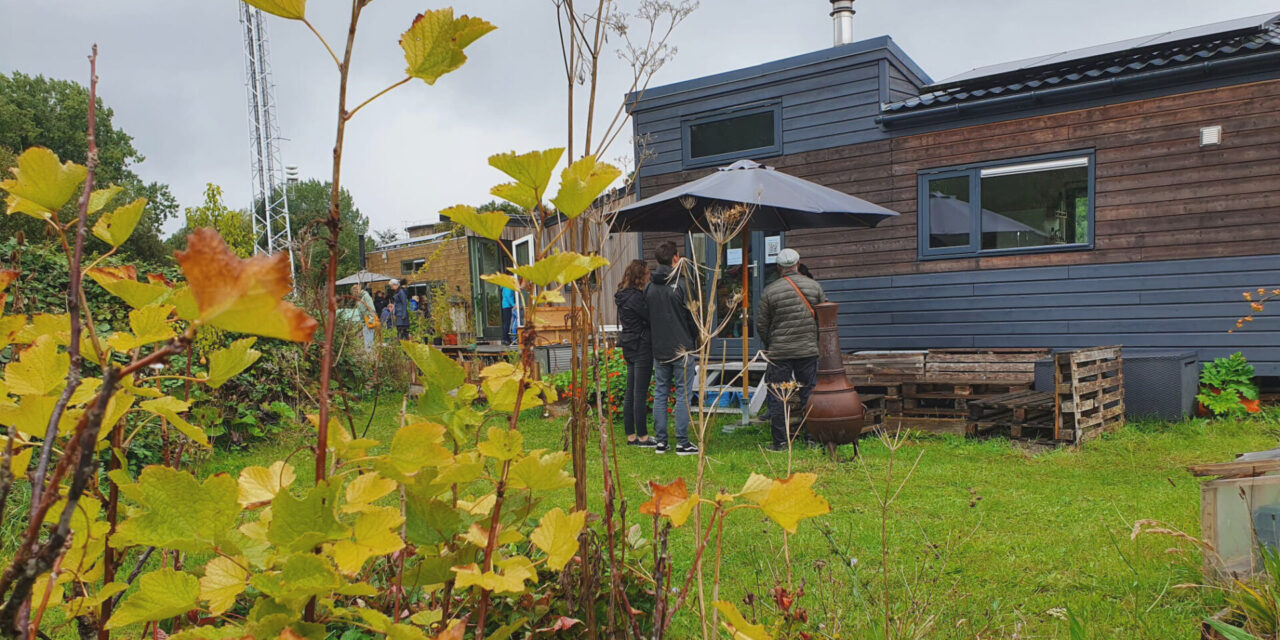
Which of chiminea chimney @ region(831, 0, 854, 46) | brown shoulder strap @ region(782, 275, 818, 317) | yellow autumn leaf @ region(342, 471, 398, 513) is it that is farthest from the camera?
chiminea chimney @ region(831, 0, 854, 46)

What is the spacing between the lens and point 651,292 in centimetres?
642

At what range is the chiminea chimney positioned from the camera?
9.75 m

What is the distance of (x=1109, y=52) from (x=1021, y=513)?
662cm

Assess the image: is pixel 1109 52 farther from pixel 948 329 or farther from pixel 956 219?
pixel 948 329

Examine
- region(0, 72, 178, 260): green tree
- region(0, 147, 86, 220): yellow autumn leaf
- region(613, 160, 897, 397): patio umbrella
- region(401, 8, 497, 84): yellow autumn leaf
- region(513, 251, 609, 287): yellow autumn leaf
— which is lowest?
region(513, 251, 609, 287): yellow autumn leaf

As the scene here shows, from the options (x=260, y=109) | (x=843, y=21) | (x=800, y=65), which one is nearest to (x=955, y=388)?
(x=800, y=65)

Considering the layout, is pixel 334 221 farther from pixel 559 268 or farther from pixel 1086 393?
pixel 1086 393

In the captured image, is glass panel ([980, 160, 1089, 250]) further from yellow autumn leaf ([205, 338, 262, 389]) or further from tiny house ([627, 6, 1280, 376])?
yellow autumn leaf ([205, 338, 262, 389])

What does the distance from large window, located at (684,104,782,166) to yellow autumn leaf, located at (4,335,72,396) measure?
9699 millimetres

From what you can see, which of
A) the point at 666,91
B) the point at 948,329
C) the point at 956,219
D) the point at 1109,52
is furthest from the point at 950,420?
the point at 666,91

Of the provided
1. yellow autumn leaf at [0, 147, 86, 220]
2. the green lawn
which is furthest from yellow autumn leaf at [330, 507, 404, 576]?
the green lawn

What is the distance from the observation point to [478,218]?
0.91 m

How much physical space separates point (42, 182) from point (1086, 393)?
6.95 metres

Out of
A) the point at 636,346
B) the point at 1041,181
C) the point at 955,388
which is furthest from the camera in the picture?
the point at 1041,181
